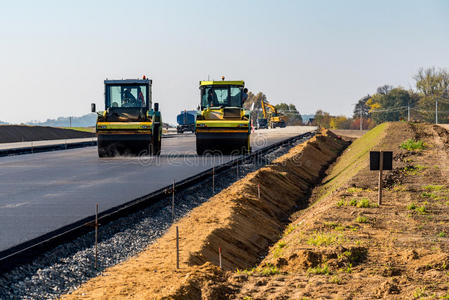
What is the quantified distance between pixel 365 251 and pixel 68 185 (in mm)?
10507

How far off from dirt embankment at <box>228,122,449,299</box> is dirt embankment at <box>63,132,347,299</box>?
→ 0.46 m

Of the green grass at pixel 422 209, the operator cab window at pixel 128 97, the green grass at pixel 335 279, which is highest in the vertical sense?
the operator cab window at pixel 128 97

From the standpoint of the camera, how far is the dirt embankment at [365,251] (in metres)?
7.70

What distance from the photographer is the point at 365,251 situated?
9.79 metres

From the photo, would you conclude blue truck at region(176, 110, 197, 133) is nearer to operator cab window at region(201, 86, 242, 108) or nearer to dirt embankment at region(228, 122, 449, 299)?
operator cab window at region(201, 86, 242, 108)

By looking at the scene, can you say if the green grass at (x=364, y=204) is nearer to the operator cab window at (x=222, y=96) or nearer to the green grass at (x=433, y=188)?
the green grass at (x=433, y=188)

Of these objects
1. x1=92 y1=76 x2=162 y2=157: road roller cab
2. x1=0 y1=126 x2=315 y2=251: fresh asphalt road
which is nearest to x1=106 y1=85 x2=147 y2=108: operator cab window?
x1=92 y1=76 x2=162 y2=157: road roller cab

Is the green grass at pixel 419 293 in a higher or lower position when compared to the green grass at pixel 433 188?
lower

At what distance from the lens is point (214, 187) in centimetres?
1881

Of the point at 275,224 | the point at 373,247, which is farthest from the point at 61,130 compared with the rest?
the point at 373,247

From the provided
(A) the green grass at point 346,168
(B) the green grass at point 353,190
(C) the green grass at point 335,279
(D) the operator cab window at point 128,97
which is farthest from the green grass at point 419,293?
(D) the operator cab window at point 128,97

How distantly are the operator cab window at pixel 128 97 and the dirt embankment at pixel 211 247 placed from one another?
8.71 m

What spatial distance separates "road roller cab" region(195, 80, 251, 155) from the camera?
2712cm

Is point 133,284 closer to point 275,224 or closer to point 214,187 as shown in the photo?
point 275,224
